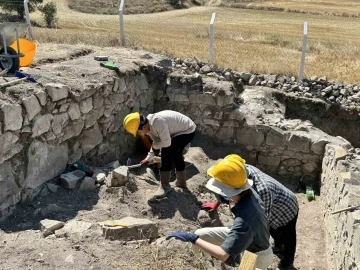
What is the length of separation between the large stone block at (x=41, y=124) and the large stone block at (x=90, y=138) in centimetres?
88

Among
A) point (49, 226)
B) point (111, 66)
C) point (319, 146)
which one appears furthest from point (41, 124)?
point (319, 146)

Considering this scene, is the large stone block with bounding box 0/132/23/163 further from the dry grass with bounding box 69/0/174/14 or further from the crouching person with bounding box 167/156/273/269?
the dry grass with bounding box 69/0/174/14

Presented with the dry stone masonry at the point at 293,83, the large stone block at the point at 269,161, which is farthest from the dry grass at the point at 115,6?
the large stone block at the point at 269,161

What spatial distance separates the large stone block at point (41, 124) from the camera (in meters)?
5.45

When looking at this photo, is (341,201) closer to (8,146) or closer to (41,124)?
(41,124)

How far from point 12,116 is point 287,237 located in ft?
11.2

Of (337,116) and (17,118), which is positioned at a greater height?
(17,118)

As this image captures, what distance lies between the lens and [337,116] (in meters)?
9.44

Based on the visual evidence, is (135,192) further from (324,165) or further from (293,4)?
(293,4)

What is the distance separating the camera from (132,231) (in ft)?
15.2

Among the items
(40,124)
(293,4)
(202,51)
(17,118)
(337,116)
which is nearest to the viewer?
(17,118)

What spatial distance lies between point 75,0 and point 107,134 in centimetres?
2294

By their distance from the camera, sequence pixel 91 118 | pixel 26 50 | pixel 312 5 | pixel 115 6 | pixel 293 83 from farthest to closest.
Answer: pixel 312 5, pixel 115 6, pixel 293 83, pixel 26 50, pixel 91 118

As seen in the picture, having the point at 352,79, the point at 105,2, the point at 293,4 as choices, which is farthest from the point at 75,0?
the point at 352,79
